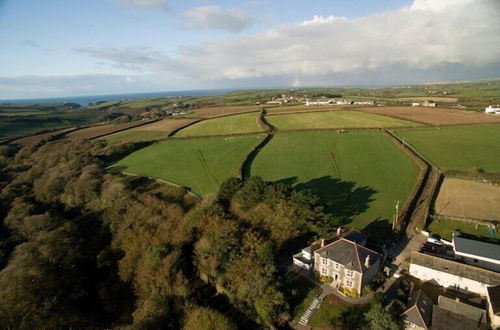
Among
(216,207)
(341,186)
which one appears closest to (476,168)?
(341,186)

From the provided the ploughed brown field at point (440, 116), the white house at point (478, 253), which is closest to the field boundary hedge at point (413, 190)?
the white house at point (478, 253)

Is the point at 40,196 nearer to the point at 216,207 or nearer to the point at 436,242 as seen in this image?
the point at 216,207

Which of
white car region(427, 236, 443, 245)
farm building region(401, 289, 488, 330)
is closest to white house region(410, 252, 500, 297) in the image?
farm building region(401, 289, 488, 330)

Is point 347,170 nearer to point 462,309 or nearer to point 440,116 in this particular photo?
point 462,309

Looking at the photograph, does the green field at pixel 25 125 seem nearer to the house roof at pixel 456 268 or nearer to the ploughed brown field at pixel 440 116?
the house roof at pixel 456 268

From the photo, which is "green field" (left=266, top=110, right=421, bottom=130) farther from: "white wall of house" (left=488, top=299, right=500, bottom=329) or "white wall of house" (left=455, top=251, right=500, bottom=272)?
"white wall of house" (left=488, top=299, right=500, bottom=329)
